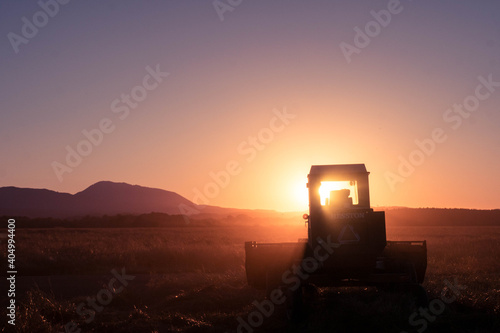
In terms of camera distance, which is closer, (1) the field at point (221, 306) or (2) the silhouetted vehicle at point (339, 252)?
(1) the field at point (221, 306)

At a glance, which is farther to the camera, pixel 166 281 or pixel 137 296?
pixel 166 281

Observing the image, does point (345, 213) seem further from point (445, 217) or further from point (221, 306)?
point (445, 217)

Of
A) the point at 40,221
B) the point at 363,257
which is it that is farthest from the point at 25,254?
the point at 40,221

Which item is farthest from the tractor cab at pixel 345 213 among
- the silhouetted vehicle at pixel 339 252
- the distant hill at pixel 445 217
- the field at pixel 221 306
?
the distant hill at pixel 445 217

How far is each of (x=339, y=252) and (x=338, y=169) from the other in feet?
6.54

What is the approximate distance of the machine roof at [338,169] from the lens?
11.9m

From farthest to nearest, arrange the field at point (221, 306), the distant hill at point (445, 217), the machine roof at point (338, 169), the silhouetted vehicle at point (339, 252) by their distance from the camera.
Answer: the distant hill at point (445, 217) < the machine roof at point (338, 169) < the silhouetted vehicle at point (339, 252) < the field at point (221, 306)

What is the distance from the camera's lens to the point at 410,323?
875 cm

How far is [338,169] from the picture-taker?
1196cm

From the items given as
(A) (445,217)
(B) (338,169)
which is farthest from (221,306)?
(A) (445,217)

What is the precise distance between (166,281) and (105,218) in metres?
76.5

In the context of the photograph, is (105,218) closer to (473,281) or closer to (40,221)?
(40,221)

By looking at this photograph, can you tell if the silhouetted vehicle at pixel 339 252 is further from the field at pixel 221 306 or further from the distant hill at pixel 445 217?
the distant hill at pixel 445 217

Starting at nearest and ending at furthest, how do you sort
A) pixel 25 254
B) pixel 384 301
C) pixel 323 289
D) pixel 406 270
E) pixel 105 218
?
pixel 384 301
pixel 406 270
pixel 323 289
pixel 25 254
pixel 105 218
